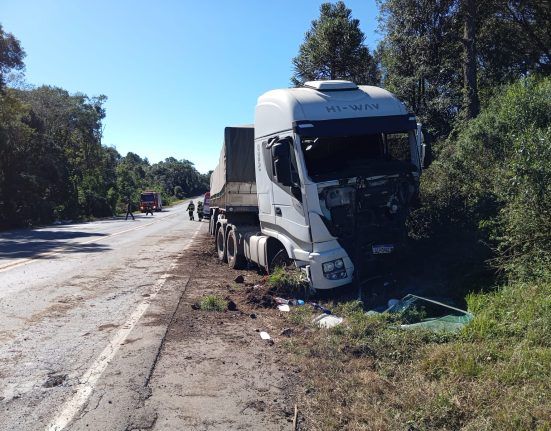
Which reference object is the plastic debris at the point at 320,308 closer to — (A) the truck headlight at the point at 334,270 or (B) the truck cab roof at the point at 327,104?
(A) the truck headlight at the point at 334,270

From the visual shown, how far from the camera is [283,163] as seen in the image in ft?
27.9

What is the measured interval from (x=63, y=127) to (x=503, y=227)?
60170 mm

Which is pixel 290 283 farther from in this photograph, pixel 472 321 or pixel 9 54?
pixel 9 54

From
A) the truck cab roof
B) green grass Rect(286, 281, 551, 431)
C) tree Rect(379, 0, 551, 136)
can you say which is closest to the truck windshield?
the truck cab roof

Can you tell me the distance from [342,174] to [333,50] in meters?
14.9

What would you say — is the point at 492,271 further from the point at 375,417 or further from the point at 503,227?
the point at 375,417

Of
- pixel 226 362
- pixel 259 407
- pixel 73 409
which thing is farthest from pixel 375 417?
pixel 73 409

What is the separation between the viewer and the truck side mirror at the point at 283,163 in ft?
27.9

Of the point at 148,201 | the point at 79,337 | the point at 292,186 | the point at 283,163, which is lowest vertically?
the point at 79,337

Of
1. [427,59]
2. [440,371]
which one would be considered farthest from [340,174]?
[427,59]

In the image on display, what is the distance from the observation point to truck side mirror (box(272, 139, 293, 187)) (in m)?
8.50

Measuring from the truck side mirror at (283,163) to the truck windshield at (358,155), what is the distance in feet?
0.97

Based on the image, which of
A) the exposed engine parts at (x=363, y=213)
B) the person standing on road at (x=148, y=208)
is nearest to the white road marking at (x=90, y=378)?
the exposed engine parts at (x=363, y=213)

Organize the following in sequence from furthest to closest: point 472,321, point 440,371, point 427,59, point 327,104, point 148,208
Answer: point 148,208, point 427,59, point 327,104, point 472,321, point 440,371
